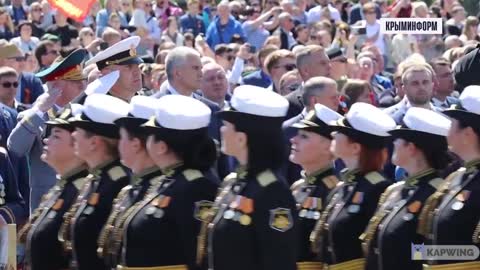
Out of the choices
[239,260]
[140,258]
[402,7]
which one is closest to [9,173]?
[140,258]

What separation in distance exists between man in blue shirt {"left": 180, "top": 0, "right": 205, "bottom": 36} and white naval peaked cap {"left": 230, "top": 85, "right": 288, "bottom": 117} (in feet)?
46.6

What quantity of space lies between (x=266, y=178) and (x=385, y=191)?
105 cm

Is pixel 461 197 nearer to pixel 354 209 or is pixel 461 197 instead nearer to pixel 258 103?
pixel 354 209

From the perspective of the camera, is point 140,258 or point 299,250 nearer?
point 140,258

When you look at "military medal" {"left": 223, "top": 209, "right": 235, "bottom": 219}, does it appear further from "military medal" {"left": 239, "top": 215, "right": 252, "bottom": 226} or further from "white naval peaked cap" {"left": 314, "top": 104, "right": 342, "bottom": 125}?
"white naval peaked cap" {"left": 314, "top": 104, "right": 342, "bottom": 125}

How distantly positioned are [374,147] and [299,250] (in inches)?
31.1

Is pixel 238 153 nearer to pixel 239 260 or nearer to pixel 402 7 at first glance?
pixel 239 260

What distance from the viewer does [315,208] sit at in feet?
28.8

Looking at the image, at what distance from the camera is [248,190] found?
25.1 feet

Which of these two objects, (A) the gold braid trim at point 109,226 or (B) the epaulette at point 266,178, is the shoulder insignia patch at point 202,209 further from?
(A) the gold braid trim at point 109,226

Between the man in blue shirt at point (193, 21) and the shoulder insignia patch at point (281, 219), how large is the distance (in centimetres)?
1474

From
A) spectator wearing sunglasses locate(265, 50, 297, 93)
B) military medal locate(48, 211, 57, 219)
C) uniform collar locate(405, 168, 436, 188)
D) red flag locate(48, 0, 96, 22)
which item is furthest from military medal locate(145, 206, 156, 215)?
red flag locate(48, 0, 96, 22)

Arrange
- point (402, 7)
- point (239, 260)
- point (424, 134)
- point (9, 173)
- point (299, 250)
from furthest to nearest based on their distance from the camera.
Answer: point (402, 7) < point (9, 173) < point (299, 250) < point (424, 134) < point (239, 260)

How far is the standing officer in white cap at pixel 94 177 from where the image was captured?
28.2ft
